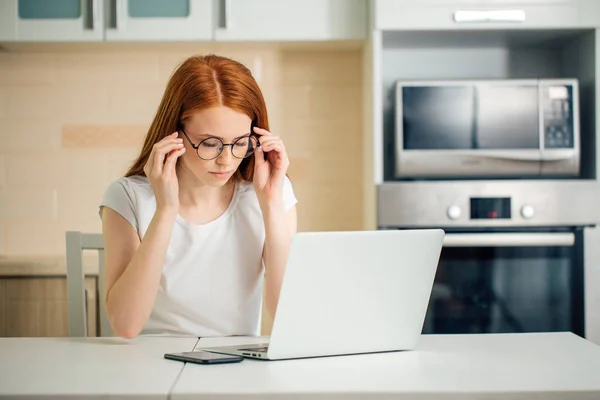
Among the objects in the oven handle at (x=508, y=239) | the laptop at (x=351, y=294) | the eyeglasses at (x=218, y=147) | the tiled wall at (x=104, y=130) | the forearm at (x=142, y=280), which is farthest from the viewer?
the tiled wall at (x=104, y=130)

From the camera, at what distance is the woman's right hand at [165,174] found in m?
1.55

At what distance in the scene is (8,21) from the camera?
8.55 feet

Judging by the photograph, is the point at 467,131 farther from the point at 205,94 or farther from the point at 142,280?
the point at 142,280

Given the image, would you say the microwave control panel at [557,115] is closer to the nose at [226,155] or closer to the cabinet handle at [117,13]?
the nose at [226,155]

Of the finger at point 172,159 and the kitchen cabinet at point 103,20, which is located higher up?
the kitchen cabinet at point 103,20

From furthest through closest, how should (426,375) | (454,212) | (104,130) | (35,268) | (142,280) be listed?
(104,130) < (35,268) < (454,212) < (142,280) < (426,375)

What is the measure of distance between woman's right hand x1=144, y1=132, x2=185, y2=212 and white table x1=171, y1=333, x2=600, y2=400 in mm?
324

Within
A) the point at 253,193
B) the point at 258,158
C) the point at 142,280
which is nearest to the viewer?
the point at 142,280

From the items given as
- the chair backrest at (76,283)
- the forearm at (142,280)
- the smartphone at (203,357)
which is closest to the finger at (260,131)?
the forearm at (142,280)

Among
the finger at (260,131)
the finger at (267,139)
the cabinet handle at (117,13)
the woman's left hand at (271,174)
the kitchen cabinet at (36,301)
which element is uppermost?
the cabinet handle at (117,13)

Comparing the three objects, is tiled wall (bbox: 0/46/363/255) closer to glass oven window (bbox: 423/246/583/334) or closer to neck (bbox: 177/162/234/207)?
glass oven window (bbox: 423/246/583/334)

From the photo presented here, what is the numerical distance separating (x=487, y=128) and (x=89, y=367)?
167 cm

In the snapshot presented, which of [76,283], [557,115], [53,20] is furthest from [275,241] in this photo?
[53,20]

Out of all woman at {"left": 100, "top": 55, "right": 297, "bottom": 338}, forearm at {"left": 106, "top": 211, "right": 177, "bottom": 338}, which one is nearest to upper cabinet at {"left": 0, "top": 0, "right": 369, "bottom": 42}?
woman at {"left": 100, "top": 55, "right": 297, "bottom": 338}
